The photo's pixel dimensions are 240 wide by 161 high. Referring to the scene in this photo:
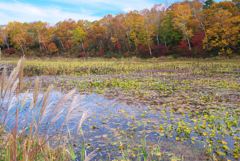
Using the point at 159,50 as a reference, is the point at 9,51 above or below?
above

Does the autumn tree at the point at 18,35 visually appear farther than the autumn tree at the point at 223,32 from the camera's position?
Yes

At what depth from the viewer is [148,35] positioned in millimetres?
37125

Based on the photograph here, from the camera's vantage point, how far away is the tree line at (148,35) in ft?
97.8

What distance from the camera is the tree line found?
2980 centimetres

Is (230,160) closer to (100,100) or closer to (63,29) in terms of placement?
(100,100)

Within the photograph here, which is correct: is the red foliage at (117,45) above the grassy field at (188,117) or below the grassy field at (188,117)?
above

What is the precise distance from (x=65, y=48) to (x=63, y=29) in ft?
17.7

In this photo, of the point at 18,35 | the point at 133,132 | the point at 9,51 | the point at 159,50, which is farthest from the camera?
the point at 18,35

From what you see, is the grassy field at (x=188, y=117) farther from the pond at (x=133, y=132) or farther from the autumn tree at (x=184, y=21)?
the autumn tree at (x=184, y=21)

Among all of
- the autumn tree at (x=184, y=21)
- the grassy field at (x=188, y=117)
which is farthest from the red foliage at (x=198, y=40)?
the grassy field at (x=188, y=117)

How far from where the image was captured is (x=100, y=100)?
9344 millimetres

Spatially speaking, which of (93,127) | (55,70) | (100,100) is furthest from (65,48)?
(93,127)

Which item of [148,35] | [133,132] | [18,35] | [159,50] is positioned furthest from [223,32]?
[18,35]

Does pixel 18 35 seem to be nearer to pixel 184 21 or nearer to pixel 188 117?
pixel 184 21
